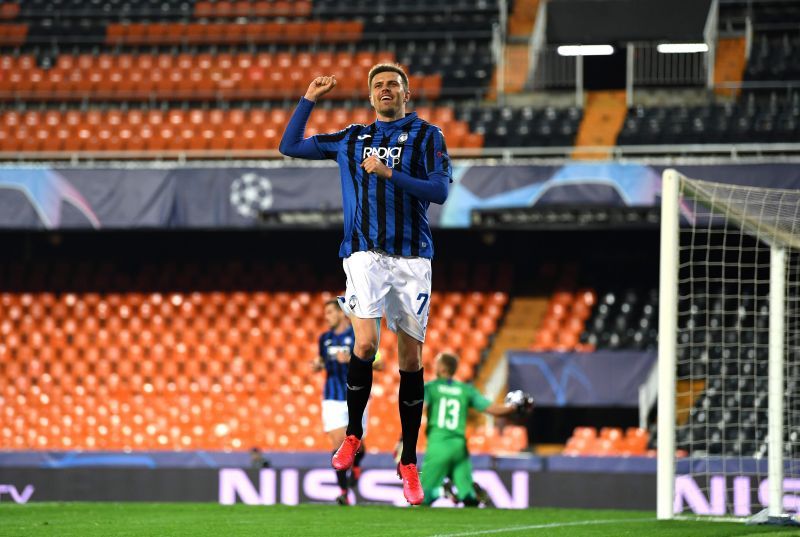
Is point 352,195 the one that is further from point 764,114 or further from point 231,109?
point 231,109

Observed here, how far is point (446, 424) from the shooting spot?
11383 millimetres

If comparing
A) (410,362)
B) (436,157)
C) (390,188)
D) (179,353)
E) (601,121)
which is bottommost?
(179,353)

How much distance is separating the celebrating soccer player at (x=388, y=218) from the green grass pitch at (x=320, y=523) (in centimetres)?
132

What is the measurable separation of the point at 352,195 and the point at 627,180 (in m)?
10.9

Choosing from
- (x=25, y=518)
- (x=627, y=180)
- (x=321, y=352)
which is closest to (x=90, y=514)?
(x=25, y=518)

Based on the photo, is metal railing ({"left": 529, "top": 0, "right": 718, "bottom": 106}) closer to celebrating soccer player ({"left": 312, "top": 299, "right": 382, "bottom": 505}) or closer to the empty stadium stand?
the empty stadium stand

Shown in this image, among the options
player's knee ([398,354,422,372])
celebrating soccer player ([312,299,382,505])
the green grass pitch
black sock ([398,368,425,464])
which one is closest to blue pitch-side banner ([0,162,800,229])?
celebrating soccer player ([312,299,382,505])

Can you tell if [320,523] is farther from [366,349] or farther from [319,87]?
[319,87]

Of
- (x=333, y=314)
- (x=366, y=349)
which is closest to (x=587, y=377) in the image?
(x=333, y=314)

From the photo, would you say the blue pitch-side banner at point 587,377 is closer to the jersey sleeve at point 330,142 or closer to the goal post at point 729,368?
the goal post at point 729,368

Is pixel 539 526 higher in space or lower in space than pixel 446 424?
lower

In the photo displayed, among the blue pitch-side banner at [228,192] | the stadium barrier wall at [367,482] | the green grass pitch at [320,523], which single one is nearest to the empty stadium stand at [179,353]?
the blue pitch-side banner at [228,192]

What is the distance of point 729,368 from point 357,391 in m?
11.0

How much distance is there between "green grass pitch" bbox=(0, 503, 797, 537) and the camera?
7.36 meters
